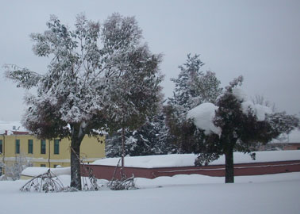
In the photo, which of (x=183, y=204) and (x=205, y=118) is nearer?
(x=183, y=204)

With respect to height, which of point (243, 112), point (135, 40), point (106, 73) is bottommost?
point (243, 112)

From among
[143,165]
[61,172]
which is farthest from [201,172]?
[61,172]

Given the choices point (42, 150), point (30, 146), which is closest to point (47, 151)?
point (42, 150)

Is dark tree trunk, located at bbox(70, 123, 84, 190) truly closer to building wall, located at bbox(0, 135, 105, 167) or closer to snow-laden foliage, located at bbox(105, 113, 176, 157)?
snow-laden foliage, located at bbox(105, 113, 176, 157)

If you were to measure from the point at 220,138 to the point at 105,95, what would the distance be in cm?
534

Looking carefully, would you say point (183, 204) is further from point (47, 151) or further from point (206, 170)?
point (47, 151)

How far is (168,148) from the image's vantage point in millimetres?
45375

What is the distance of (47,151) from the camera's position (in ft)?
160

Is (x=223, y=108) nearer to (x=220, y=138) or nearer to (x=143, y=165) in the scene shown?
(x=220, y=138)

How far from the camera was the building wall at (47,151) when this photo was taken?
47625 millimetres

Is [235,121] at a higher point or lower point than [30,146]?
higher

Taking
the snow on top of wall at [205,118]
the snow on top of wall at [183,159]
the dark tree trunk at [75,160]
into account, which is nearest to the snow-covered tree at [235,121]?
the snow on top of wall at [205,118]

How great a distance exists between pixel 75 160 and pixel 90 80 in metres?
3.75

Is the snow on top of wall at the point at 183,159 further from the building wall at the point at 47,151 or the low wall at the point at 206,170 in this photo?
the building wall at the point at 47,151
